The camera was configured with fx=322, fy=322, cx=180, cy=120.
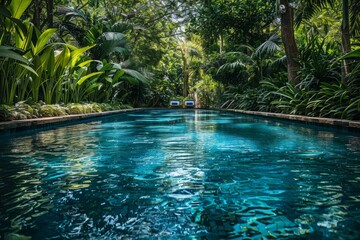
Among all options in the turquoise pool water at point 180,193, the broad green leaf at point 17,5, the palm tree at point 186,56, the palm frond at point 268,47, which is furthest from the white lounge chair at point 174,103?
the turquoise pool water at point 180,193

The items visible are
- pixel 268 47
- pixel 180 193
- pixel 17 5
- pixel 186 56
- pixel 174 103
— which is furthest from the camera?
pixel 186 56

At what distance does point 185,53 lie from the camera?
28.3 meters

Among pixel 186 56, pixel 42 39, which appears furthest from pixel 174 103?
pixel 42 39

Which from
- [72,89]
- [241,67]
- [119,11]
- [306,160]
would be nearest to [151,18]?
[119,11]

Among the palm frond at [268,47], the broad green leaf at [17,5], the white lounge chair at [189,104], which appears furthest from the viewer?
the white lounge chair at [189,104]

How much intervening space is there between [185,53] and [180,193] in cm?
2701

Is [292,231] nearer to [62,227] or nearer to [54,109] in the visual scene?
[62,227]

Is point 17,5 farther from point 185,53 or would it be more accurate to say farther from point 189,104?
point 185,53

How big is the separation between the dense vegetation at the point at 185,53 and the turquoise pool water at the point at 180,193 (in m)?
2.62

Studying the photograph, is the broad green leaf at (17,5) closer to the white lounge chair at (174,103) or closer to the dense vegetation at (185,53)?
the dense vegetation at (185,53)

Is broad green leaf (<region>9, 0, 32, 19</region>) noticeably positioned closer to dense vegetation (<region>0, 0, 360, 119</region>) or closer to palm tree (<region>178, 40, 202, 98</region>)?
dense vegetation (<region>0, 0, 360, 119</region>)

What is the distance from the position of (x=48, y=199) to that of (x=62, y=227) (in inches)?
20.1

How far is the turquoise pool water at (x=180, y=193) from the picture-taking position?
148cm

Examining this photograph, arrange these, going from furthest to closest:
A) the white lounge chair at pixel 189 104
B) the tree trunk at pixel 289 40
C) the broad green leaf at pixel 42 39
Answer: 1. the white lounge chair at pixel 189 104
2. the tree trunk at pixel 289 40
3. the broad green leaf at pixel 42 39
